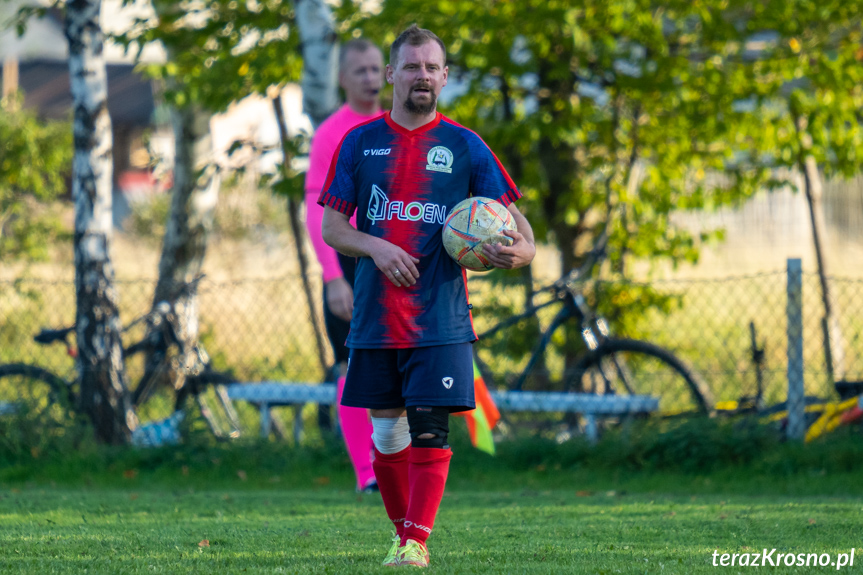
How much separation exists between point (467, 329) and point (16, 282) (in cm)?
517

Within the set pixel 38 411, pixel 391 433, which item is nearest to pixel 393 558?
pixel 391 433

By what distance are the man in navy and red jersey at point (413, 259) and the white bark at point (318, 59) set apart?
3786 mm

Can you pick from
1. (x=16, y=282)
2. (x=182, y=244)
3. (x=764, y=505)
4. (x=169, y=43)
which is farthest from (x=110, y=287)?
(x=764, y=505)

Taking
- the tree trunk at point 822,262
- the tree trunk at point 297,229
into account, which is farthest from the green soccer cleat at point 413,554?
the tree trunk at point 297,229

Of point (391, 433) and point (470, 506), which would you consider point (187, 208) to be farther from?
point (391, 433)

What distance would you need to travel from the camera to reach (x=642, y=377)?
734cm

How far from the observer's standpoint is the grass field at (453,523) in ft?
11.2

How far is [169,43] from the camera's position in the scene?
896cm

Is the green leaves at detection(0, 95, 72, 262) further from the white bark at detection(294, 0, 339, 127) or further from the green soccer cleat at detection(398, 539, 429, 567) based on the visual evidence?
the green soccer cleat at detection(398, 539, 429, 567)

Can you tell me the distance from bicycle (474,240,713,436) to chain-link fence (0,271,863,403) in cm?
21

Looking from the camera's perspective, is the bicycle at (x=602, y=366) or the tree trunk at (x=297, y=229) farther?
the tree trunk at (x=297, y=229)

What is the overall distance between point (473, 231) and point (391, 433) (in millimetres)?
860

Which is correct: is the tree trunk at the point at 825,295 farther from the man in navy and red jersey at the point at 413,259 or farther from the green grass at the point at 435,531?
the man in navy and red jersey at the point at 413,259

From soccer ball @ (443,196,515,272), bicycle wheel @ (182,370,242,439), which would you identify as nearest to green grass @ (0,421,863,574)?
bicycle wheel @ (182,370,242,439)
